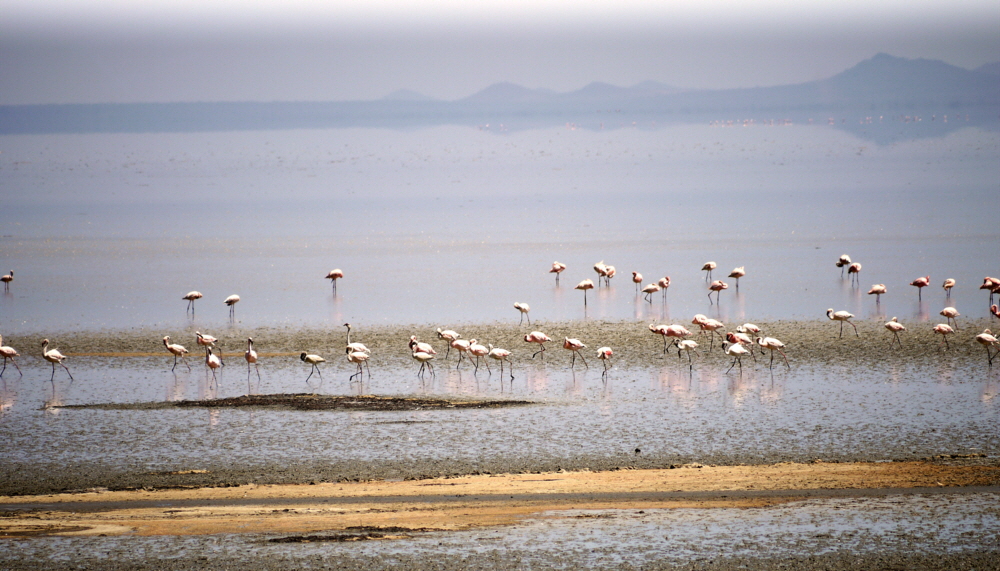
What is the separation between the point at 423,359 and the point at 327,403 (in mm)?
1945

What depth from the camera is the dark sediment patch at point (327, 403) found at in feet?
47.9

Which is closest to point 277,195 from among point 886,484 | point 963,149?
point 886,484

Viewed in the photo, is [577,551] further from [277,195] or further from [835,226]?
[277,195]

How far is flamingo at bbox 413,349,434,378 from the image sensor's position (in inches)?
631

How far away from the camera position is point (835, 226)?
114 feet

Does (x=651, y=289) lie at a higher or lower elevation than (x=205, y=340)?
higher

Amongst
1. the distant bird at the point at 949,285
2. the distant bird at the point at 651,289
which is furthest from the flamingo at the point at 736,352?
the distant bird at the point at 949,285

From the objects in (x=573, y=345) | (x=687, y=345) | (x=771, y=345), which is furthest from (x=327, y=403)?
(x=771, y=345)

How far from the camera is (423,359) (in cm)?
1622

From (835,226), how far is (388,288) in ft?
55.8

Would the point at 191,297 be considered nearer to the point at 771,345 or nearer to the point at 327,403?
the point at 327,403

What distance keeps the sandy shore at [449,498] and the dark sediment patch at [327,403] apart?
3.30 m

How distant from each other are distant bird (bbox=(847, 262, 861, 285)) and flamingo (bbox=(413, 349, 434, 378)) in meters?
11.0

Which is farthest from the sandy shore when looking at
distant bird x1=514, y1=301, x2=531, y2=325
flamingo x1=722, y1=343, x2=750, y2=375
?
distant bird x1=514, y1=301, x2=531, y2=325
